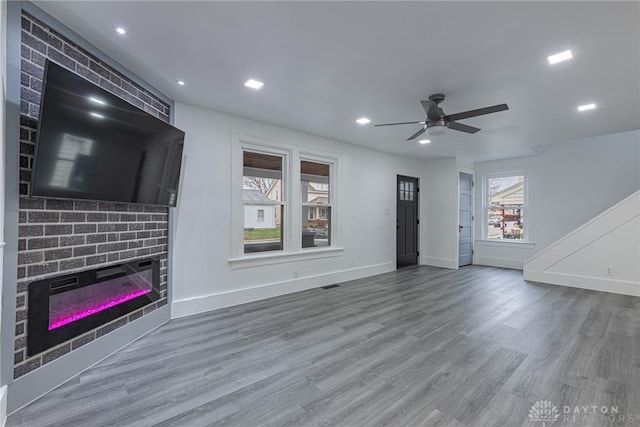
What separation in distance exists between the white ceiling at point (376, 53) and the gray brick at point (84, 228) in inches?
59.4

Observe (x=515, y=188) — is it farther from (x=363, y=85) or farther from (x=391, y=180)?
(x=363, y=85)

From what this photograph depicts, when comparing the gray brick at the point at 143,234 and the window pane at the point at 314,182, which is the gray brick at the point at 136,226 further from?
the window pane at the point at 314,182

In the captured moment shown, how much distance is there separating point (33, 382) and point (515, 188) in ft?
27.5

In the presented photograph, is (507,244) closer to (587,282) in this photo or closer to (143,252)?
(587,282)

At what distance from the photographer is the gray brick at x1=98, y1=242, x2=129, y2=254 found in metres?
2.53

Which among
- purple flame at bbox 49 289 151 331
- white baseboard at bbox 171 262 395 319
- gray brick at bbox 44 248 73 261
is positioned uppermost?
gray brick at bbox 44 248 73 261

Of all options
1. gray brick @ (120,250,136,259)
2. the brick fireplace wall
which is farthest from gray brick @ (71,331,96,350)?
gray brick @ (120,250,136,259)

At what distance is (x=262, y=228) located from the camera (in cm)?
444

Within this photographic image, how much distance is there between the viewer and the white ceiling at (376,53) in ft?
6.37

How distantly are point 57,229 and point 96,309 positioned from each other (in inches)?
31.3

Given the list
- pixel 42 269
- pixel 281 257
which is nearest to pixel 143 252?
pixel 42 269

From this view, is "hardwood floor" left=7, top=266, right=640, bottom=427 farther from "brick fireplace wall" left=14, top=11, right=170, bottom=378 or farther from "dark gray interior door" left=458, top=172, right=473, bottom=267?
"dark gray interior door" left=458, top=172, right=473, bottom=267

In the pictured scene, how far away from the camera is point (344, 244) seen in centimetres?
541

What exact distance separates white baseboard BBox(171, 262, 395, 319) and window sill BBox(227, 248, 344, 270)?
1.08ft
